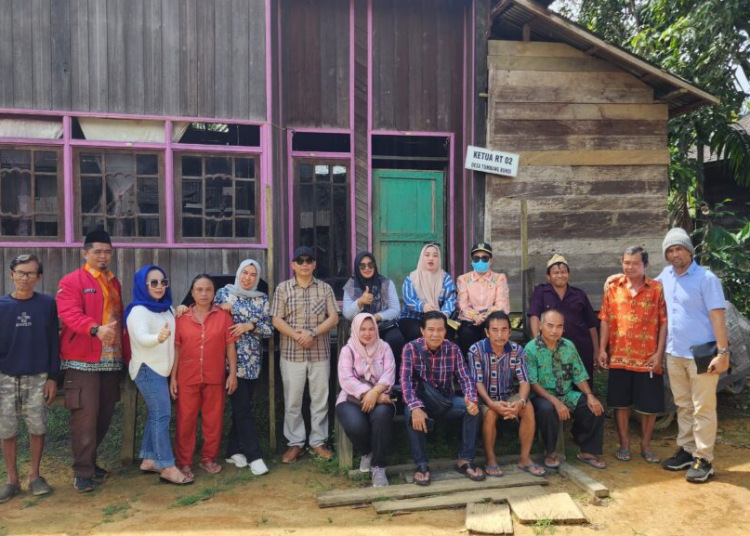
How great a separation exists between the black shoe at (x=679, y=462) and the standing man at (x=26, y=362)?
4.66m

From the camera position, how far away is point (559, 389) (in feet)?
15.1

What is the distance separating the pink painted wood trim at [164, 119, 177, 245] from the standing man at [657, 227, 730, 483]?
4677mm

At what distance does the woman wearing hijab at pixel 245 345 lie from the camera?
4.63 meters

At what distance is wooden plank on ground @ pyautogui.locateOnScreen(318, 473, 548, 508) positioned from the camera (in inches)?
156

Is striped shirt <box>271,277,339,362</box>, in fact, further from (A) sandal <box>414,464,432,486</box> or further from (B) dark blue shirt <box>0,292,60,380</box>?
(B) dark blue shirt <box>0,292,60,380</box>

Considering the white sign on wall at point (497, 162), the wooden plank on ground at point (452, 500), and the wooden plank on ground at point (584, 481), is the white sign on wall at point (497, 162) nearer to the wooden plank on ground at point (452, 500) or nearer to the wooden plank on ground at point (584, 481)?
the wooden plank on ground at point (584, 481)

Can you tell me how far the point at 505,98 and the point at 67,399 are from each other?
5.17 metres

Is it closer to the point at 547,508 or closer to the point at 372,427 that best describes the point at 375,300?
the point at 372,427

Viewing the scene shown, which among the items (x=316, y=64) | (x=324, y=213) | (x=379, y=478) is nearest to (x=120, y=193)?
(x=324, y=213)

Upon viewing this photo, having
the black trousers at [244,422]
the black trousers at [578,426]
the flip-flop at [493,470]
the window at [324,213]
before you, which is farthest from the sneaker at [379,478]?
the window at [324,213]

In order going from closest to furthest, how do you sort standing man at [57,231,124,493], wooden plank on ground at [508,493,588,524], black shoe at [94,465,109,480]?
wooden plank on ground at [508,493,588,524] < standing man at [57,231,124,493] < black shoe at [94,465,109,480]

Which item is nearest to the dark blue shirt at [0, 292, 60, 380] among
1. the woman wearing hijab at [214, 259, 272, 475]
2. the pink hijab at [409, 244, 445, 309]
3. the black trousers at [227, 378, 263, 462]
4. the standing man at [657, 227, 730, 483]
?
the woman wearing hijab at [214, 259, 272, 475]

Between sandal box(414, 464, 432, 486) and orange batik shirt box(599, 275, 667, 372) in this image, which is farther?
orange batik shirt box(599, 275, 667, 372)

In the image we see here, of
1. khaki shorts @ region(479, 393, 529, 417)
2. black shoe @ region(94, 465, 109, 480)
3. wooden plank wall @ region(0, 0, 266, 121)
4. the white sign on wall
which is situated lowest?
black shoe @ region(94, 465, 109, 480)
